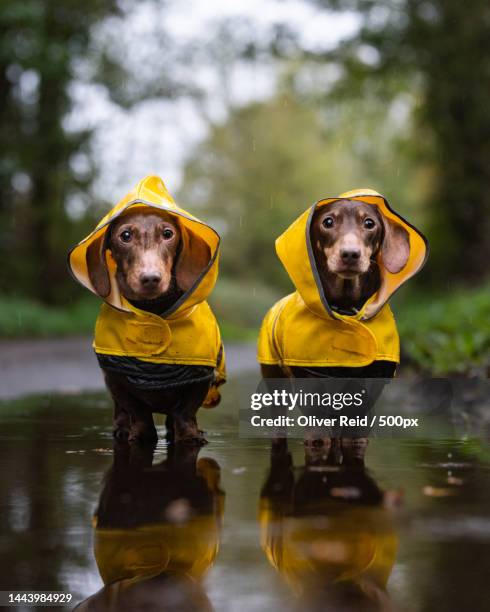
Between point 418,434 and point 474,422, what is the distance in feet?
2.71

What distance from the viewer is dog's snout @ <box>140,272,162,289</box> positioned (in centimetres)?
473

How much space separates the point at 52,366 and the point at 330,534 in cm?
897

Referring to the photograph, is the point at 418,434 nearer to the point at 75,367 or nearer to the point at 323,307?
the point at 323,307

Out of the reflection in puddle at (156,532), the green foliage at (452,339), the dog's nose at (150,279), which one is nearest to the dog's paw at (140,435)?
the reflection in puddle at (156,532)

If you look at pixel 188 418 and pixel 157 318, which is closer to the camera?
pixel 157 318

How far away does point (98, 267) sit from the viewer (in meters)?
5.11

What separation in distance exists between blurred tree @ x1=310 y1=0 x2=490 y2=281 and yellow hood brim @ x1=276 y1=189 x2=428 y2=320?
12717 millimetres

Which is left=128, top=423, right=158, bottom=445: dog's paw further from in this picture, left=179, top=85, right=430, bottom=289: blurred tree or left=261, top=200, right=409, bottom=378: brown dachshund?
left=179, top=85, right=430, bottom=289: blurred tree

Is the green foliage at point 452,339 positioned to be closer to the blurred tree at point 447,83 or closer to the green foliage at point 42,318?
the blurred tree at point 447,83

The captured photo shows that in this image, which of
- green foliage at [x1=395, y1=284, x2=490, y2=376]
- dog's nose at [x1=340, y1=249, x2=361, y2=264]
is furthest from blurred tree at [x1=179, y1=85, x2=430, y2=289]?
dog's nose at [x1=340, y1=249, x2=361, y2=264]

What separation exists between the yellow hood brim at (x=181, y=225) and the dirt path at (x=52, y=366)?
3.39 m

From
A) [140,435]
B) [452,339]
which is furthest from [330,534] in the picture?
[452,339]

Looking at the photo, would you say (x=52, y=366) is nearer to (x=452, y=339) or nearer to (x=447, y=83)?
(x=452, y=339)

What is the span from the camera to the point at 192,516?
3.48m
